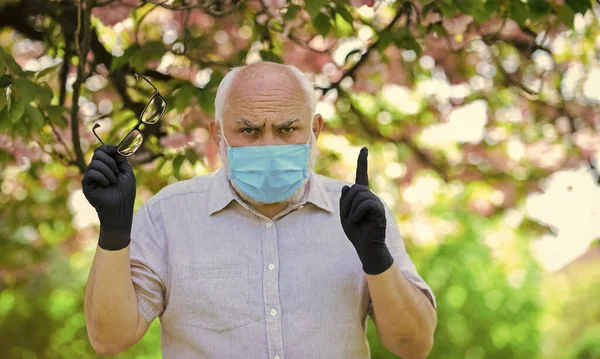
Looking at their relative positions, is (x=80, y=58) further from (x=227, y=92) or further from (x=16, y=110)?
(x=227, y=92)

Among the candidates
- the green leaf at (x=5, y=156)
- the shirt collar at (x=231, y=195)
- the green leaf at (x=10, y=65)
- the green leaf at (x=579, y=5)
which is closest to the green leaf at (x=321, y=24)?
the shirt collar at (x=231, y=195)

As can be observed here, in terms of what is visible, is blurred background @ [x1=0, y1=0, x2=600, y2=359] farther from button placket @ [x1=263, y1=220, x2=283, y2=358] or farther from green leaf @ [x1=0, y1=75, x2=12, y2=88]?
button placket @ [x1=263, y1=220, x2=283, y2=358]

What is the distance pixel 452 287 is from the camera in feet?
26.1

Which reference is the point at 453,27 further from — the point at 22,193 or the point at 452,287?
the point at 452,287

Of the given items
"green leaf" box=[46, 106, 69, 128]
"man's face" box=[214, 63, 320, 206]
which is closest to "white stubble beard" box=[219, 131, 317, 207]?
"man's face" box=[214, 63, 320, 206]

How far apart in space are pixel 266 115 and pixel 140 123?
37 cm

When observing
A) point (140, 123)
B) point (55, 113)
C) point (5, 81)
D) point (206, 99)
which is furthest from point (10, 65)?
point (140, 123)

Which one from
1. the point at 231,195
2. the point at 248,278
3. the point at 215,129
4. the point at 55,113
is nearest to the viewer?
the point at 248,278

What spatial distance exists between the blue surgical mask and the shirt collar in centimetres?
6

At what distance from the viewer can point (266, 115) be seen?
7.91 feet

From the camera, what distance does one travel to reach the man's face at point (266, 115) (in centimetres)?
242

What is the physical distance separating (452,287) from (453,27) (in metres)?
4.91

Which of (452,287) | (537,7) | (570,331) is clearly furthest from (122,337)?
(570,331)

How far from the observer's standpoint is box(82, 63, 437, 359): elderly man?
226 cm
